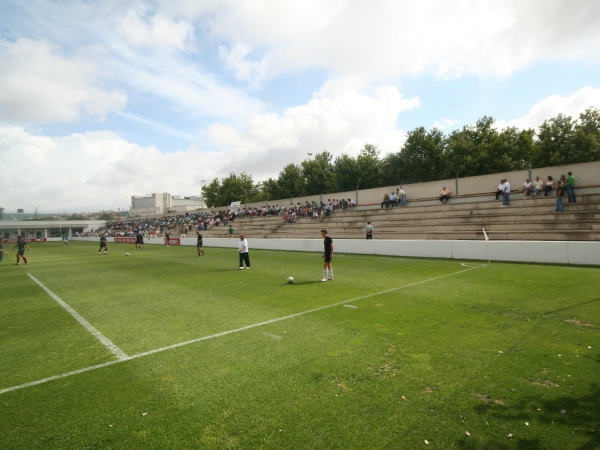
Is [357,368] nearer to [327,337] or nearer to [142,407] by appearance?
[327,337]

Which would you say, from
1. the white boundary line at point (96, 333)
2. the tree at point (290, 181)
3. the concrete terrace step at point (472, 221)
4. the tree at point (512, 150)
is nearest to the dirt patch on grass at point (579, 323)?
the white boundary line at point (96, 333)

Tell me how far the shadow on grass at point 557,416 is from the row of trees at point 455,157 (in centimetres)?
3727

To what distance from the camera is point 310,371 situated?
15.9 feet

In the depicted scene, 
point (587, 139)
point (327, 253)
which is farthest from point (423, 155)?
point (327, 253)

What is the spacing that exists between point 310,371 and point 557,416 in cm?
292

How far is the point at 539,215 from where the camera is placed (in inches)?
775

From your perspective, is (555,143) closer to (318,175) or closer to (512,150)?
(512,150)

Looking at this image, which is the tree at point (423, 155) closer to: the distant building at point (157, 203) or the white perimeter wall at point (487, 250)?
the white perimeter wall at point (487, 250)

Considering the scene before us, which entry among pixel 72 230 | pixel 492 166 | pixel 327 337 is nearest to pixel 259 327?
pixel 327 337

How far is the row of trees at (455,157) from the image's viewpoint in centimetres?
3500

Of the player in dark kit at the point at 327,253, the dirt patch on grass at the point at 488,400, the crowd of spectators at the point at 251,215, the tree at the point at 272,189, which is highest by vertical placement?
the tree at the point at 272,189

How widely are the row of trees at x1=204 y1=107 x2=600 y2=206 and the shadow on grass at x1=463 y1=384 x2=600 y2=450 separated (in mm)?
37266

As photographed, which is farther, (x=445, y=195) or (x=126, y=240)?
(x=126, y=240)

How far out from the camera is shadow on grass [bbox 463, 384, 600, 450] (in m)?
3.19
